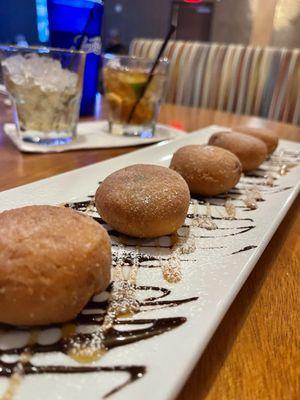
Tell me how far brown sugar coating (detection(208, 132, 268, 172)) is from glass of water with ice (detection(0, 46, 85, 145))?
1.36 ft

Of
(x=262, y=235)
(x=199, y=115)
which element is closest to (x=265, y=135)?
(x=262, y=235)

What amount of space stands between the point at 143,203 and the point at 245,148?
0.45 meters

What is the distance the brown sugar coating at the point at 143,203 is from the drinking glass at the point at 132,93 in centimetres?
61

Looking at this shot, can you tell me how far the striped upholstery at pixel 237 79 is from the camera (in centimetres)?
228

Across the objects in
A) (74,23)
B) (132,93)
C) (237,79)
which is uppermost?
(74,23)

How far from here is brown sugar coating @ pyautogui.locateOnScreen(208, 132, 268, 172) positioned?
0.93 metres

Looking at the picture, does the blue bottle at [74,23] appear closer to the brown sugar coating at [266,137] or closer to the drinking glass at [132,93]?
the drinking glass at [132,93]

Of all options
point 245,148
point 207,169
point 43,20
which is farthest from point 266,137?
point 43,20

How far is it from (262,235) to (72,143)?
65 cm

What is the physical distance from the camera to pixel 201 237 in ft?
1.95

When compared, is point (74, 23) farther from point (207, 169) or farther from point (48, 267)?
point (48, 267)

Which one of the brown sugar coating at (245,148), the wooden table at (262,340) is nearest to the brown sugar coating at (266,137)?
the brown sugar coating at (245,148)

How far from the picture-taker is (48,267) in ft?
1.26

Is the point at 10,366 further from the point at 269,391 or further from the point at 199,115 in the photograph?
the point at 199,115
